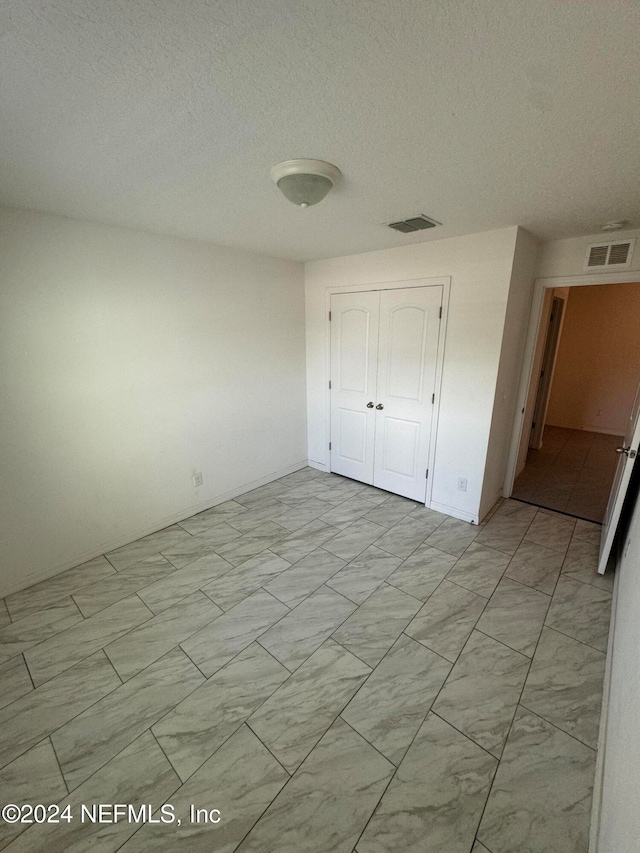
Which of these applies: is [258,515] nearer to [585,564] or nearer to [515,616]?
[515,616]

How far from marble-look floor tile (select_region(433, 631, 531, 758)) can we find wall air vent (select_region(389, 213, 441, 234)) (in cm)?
253

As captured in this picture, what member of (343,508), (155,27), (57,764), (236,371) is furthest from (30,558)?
(155,27)

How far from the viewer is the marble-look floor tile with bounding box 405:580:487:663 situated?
75.3 inches

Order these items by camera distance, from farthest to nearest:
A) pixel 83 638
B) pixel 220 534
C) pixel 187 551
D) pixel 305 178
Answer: pixel 220 534 → pixel 187 551 → pixel 83 638 → pixel 305 178

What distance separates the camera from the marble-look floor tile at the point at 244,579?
227 centimetres

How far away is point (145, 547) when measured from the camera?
9.16ft

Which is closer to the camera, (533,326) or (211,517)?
(533,326)

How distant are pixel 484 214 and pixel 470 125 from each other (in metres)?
1.11


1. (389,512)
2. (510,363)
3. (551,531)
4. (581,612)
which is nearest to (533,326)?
(510,363)

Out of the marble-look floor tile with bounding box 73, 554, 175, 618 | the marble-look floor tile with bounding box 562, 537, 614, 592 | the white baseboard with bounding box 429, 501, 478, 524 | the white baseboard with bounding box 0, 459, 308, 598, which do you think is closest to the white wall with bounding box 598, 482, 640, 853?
the marble-look floor tile with bounding box 562, 537, 614, 592

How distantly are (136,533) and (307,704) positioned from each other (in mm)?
1983

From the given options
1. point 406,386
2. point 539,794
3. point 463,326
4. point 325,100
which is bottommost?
point 539,794

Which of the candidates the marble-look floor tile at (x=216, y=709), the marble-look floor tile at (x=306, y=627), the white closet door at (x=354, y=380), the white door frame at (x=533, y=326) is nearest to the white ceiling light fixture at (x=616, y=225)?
the white door frame at (x=533, y=326)

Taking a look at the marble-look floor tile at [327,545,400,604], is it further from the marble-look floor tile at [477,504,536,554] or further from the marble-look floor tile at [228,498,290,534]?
the marble-look floor tile at [228,498,290,534]
